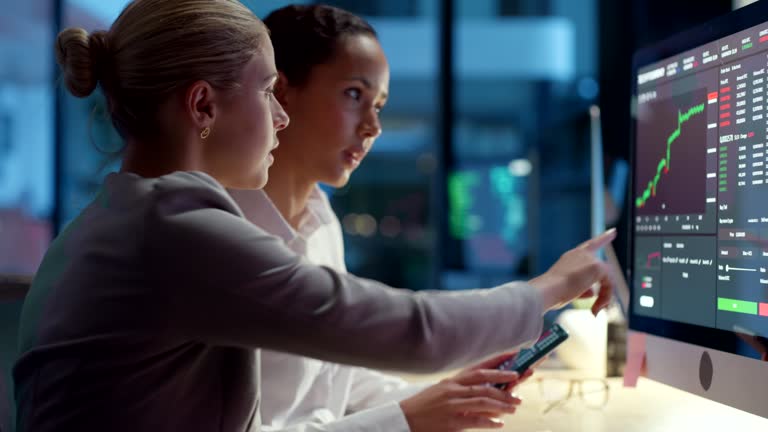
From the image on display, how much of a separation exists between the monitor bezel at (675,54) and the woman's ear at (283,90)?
0.62m

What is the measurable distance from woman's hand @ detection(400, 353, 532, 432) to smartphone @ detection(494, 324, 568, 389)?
2 cm

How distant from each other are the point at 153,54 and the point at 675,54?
79 centimetres

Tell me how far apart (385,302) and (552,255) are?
4035 mm

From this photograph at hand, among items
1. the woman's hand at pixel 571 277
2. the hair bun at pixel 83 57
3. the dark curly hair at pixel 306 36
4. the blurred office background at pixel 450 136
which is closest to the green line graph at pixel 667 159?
the woman's hand at pixel 571 277

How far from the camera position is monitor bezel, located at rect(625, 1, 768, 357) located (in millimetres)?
966

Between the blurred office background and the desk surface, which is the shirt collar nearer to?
the desk surface

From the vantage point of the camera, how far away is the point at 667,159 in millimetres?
1150

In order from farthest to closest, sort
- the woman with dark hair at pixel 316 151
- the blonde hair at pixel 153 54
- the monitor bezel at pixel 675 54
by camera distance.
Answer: the woman with dark hair at pixel 316 151
the monitor bezel at pixel 675 54
the blonde hair at pixel 153 54

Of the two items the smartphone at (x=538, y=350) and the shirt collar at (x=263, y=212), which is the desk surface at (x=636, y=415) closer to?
the smartphone at (x=538, y=350)

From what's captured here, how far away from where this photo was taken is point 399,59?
5.04 m

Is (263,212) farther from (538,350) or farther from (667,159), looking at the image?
(667,159)

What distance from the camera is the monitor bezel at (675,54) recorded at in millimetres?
966

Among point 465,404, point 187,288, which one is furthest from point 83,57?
point 465,404

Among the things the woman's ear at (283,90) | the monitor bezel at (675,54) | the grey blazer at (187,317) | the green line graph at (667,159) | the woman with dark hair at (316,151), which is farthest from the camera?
the woman's ear at (283,90)
